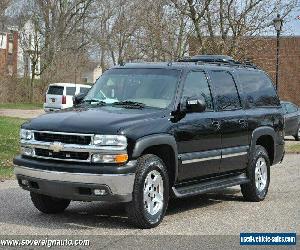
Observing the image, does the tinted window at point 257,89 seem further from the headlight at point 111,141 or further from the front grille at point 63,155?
the front grille at point 63,155

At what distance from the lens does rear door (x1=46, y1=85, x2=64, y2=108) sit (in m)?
32.6

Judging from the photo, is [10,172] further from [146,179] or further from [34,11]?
[34,11]

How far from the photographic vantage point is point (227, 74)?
9.40 metres

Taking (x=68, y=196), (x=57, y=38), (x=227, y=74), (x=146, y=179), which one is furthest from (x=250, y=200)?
(x=57, y=38)

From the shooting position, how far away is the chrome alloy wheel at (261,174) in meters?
9.71

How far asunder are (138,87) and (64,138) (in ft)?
5.30

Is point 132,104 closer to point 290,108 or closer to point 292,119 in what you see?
point 292,119

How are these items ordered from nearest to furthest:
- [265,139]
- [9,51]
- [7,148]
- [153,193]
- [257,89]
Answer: [153,193], [257,89], [265,139], [7,148], [9,51]

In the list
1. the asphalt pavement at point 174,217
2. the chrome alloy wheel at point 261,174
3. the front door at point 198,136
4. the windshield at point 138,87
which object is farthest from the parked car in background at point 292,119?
the windshield at point 138,87

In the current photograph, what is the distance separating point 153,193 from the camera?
743 centimetres

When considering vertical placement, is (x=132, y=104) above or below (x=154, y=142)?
above

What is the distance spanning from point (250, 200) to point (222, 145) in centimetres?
142

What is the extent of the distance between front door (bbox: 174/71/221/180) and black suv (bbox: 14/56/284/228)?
0.04 ft

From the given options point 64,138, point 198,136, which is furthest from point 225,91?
point 64,138
